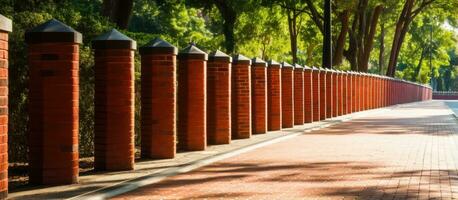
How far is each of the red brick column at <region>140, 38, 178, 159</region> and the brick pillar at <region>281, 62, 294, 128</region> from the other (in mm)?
8913

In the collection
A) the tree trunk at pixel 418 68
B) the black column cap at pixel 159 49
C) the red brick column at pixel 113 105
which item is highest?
the tree trunk at pixel 418 68

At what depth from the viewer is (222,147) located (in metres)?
13.6

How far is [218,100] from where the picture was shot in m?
14.4

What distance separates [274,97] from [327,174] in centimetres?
935

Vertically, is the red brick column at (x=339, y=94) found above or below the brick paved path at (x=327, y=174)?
above

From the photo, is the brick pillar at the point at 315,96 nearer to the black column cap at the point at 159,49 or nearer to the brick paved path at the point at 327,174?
the brick paved path at the point at 327,174

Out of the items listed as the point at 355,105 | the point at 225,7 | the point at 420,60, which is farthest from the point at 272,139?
the point at 420,60

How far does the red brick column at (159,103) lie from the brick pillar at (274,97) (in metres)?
7.57

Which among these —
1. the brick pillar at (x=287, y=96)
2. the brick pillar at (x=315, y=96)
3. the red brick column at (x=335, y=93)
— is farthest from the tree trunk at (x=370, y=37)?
the brick pillar at (x=287, y=96)

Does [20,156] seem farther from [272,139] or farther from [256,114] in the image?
[256,114]

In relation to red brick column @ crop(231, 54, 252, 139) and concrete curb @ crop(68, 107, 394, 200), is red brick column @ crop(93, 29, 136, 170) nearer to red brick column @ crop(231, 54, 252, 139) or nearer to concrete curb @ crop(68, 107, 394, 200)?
concrete curb @ crop(68, 107, 394, 200)

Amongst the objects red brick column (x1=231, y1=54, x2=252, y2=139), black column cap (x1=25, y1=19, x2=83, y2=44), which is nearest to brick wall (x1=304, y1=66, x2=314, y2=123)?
red brick column (x1=231, y1=54, x2=252, y2=139)

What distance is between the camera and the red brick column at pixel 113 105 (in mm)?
9766

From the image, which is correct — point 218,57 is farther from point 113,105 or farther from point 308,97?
point 308,97
